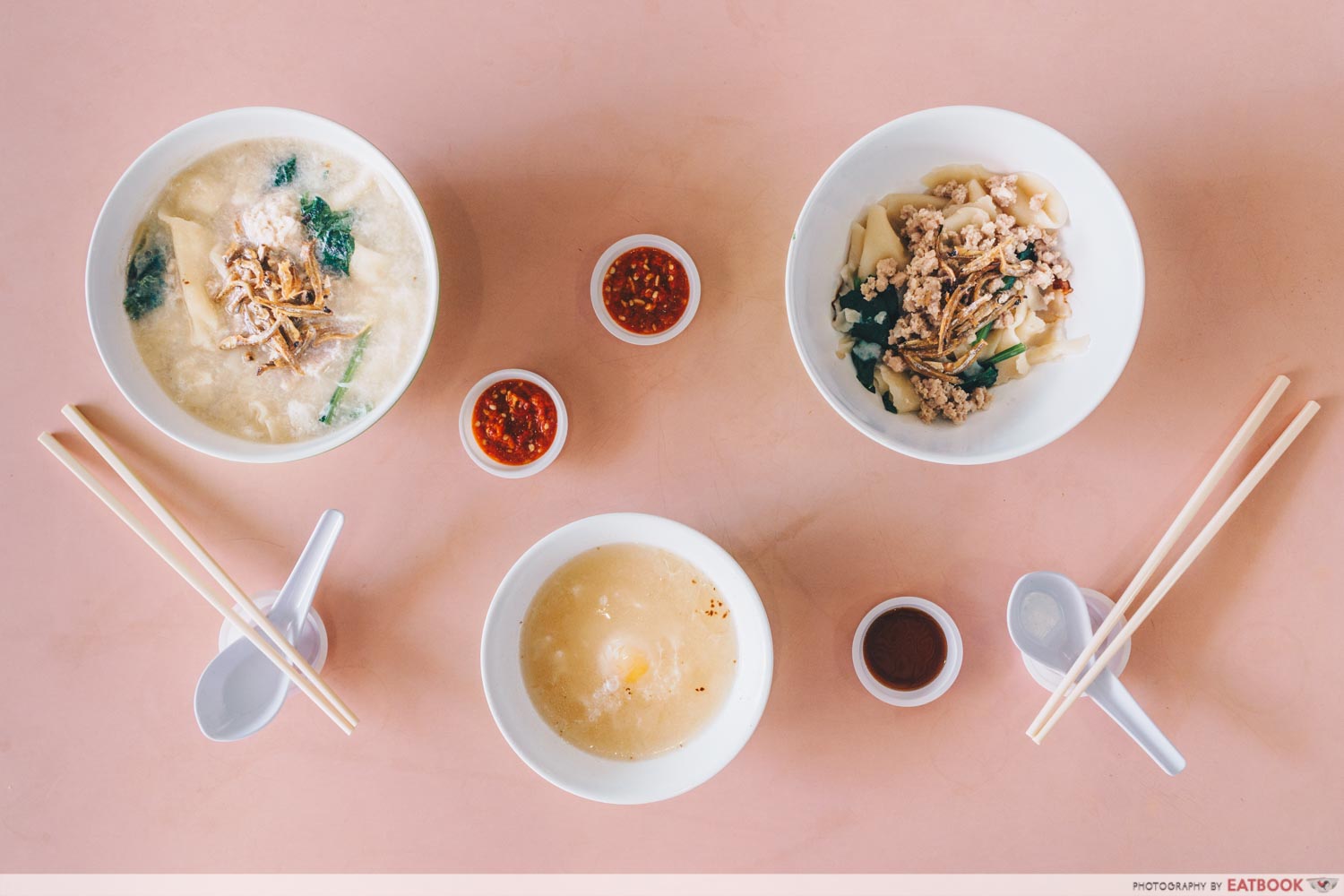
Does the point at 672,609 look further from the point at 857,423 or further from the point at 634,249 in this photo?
the point at 634,249

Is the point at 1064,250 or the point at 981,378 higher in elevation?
the point at 1064,250

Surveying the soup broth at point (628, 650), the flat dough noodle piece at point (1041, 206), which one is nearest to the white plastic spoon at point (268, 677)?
the soup broth at point (628, 650)

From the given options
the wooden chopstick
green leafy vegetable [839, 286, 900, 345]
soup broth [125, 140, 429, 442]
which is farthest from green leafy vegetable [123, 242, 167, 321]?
the wooden chopstick

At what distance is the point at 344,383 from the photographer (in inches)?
62.6

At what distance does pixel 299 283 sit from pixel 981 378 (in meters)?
1.39

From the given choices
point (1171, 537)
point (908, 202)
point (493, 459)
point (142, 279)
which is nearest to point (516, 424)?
point (493, 459)

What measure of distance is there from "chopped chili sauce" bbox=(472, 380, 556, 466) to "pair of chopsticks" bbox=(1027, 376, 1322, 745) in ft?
4.09

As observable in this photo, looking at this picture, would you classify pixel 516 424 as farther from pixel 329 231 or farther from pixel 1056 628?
pixel 1056 628

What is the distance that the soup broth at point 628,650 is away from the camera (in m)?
1.68

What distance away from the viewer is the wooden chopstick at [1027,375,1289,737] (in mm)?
1583

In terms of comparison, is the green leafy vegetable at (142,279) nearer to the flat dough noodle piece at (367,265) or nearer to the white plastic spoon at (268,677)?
the flat dough noodle piece at (367,265)

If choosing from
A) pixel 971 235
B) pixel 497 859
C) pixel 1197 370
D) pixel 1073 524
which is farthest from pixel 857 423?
pixel 497 859

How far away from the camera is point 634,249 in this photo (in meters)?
1.75

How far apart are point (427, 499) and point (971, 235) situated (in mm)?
1307
